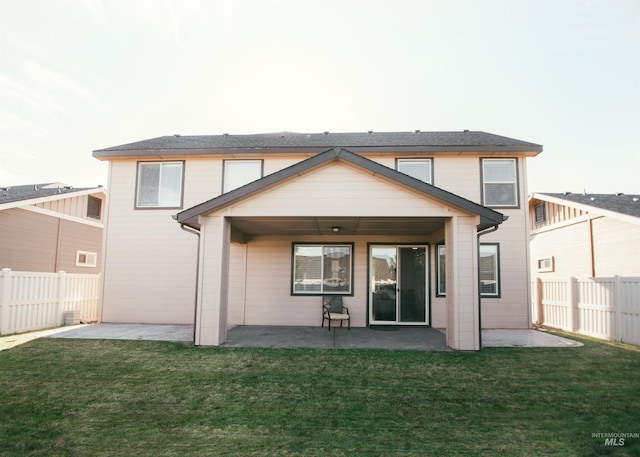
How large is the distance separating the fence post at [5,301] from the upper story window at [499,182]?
1218 centimetres

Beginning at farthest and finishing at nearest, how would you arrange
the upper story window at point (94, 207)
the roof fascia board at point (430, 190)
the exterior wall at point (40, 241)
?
the upper story window at point (94, 207)
the exterior wall at point (40, 241)
the roof fascia board at point (430, 190)

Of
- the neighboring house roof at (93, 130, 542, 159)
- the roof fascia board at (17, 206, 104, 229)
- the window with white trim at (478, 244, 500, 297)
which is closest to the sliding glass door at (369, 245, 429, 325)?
the window with white trim at (478, 244, 500, 297)

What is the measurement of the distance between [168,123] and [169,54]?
2.81m

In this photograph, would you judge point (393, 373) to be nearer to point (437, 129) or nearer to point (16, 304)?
point (16, 304)

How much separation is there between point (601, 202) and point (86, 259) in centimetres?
1920

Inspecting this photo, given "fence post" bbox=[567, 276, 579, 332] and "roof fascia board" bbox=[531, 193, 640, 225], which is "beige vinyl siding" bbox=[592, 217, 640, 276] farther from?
"fence post" bbox=[567, 276, 579, 332]

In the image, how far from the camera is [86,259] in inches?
575

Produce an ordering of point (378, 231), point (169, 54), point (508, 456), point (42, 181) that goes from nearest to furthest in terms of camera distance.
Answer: point (508, 456)
point (378, 231)
point (169, 54)
point (42, 181)

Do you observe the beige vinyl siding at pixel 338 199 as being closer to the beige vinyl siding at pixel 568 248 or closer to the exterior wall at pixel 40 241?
the beige vinyl siding at pixel 568 248

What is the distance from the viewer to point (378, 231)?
930cm

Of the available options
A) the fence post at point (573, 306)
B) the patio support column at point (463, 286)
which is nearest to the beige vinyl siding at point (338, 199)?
the patio support column at point (463, 286)

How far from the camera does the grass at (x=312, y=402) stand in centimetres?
344

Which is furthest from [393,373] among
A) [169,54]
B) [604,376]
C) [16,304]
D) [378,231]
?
[169,54]

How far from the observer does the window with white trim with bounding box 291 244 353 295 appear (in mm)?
10109
